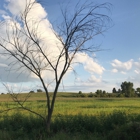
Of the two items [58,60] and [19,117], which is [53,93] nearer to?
[58,60]

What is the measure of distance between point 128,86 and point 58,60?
127 metres

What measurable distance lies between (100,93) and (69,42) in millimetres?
96282

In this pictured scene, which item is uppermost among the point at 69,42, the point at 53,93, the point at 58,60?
the point at 69,42

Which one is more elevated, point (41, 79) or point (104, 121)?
point (41, 79)

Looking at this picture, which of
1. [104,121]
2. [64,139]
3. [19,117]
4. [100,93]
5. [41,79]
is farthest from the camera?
[100,93]

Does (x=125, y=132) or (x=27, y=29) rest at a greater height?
(x=27, y=29)

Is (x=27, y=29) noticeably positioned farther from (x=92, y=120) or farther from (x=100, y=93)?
(x=100, y=93)

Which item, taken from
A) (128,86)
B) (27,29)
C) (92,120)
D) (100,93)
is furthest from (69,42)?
(128,86)

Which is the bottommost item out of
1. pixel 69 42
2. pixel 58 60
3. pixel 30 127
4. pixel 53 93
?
pixel 30 127

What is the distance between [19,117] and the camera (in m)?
13.3

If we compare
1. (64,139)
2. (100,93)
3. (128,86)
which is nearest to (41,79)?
(64,139)

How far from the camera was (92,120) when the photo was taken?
11.3 metres

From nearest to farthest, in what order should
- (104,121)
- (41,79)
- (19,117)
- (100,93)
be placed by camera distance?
(41,79), (104,121), (19,117), (100,93)

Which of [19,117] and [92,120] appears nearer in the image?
[92,120]
